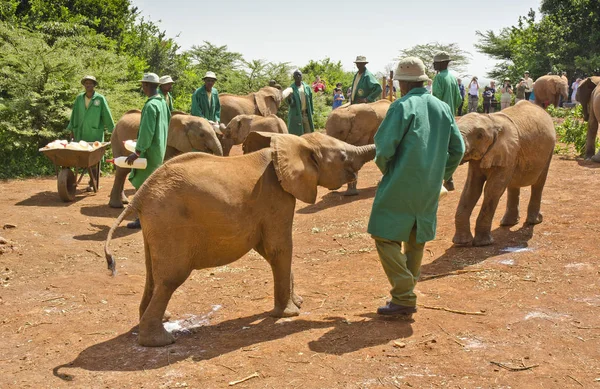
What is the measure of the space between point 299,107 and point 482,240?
7600 millimetres

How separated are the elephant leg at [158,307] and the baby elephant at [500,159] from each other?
13.7ft

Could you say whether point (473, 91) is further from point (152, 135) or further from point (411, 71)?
point (411, 71)

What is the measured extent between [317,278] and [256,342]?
2.39 meters

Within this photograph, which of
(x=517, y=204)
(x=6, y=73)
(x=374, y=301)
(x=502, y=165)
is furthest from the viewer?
(x=6, y=73)

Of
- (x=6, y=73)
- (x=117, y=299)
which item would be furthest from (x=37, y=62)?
(x=117, y=299)

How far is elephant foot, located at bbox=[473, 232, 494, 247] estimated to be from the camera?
892 centimetres

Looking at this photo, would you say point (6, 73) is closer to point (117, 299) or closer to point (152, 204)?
point (117, 299)

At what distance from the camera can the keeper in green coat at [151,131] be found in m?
9.97

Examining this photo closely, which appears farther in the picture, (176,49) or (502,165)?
(176,49)

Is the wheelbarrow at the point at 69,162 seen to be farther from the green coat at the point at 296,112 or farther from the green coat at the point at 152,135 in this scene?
the green coat at the point at 296,112

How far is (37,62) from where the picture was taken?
1620 centimetres

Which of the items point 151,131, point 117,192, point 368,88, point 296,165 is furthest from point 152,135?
point 368,88

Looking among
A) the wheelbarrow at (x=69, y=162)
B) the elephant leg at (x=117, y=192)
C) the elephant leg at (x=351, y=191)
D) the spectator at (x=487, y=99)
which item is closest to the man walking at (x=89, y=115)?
the wheelbarrow at (x=69, y=162)

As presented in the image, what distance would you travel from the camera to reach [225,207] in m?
5.88
